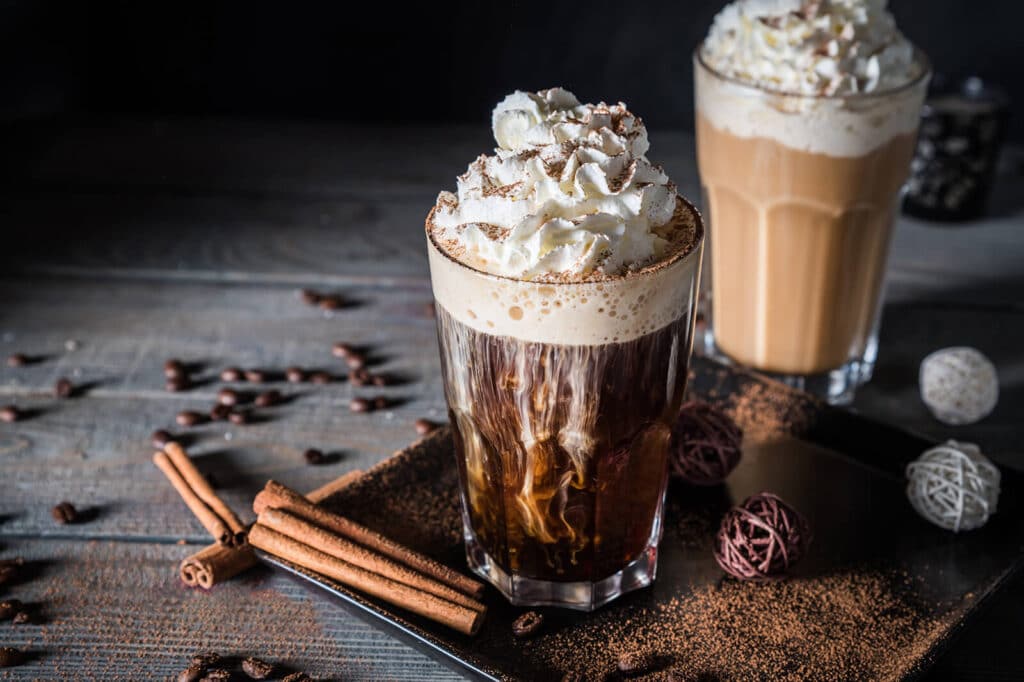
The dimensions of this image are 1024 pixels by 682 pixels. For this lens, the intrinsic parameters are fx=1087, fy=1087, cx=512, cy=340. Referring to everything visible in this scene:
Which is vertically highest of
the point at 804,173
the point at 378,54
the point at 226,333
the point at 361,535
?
the point at 804,173

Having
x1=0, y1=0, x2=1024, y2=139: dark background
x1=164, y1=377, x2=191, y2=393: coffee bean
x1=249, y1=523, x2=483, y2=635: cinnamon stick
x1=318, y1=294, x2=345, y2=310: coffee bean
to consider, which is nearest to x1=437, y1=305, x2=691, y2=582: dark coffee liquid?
x1=249, y1=523, x2=483, y2=635: cinnamon stick

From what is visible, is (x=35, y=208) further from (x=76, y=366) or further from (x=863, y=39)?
(x=863, y=39)

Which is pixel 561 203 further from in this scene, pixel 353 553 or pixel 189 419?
pixel 189 419

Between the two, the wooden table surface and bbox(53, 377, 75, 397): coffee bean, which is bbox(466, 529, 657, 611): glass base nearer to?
the wooden table surface

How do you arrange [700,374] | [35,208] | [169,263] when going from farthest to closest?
[35,208], [169,263], [700,374]

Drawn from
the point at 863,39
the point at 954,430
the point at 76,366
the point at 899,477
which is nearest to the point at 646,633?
the point at 899,477

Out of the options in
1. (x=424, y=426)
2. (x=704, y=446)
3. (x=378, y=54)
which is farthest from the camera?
(x=378, y=54)

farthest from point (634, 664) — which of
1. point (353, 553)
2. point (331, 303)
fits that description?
point (331, 303)
